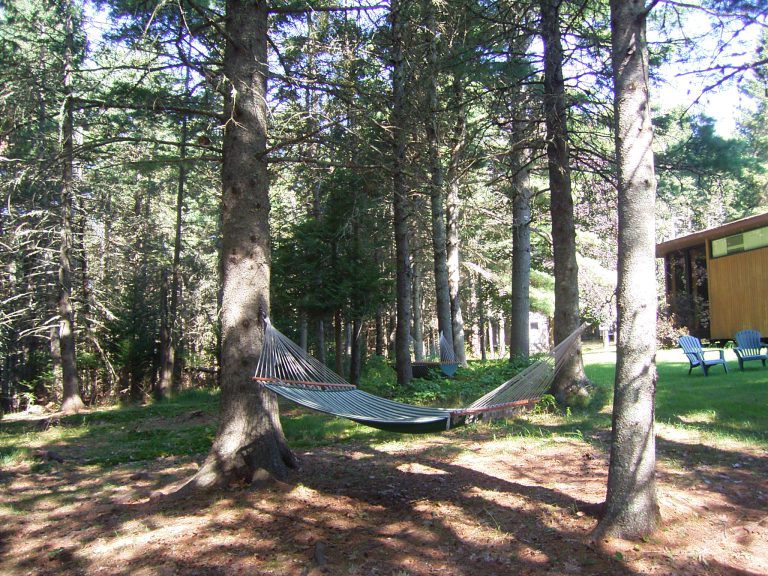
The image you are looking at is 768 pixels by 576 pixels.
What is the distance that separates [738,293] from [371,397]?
13.7 m

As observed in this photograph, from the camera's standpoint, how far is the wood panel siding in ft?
45.5

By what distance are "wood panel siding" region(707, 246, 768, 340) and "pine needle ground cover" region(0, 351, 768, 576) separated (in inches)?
340

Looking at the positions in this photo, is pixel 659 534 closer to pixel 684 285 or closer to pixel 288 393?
pixel 288 393

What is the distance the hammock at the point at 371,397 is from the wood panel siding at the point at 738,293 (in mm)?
12064

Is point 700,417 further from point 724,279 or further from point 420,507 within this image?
point 724,279

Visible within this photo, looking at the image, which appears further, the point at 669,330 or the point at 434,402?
the point at 669,330

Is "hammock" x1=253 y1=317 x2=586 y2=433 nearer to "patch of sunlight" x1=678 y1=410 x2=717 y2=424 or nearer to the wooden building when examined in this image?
"patch of sunlight" x1=678 y1=410 x2=717 y2=424

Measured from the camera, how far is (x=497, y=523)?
3607mm

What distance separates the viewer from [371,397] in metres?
4.63

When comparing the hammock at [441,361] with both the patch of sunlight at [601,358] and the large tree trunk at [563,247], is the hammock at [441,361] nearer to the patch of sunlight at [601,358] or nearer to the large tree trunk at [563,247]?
the large tree trunk at [563,247]

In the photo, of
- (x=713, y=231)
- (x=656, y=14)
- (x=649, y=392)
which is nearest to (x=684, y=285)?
(x=713, y=231)

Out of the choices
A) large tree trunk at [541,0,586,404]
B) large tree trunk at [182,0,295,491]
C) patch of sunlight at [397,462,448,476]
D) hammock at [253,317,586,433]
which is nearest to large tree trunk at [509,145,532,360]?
large tree trunk at [541,0,586,404]

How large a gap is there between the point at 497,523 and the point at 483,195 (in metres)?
15.7

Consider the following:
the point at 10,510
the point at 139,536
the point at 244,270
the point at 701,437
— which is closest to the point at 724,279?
the point at 701,437
